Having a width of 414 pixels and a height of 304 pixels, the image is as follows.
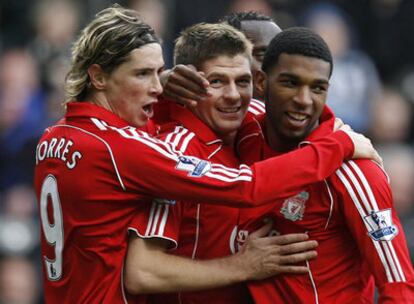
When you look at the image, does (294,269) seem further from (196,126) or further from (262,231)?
(196,126)

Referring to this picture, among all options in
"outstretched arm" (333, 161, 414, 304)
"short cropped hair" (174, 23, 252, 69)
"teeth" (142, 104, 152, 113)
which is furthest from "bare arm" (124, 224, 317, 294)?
"short cropped hair" (174, 23, 252, 69)

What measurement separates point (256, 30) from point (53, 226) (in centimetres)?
165

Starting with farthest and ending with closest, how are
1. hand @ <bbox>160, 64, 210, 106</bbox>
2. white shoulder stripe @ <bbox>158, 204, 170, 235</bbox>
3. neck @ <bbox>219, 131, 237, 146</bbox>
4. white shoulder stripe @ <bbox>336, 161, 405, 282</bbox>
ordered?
neck @ <bbox>219, 131, 237, 146</bbox> < hand @ <bbox>160, 64, 210, 106</bbox> < white shoulder stripe @ <bbox>158, 204, 170, 235</bbox> < white shoulder stripe @ <bbox>336, 161, 405, 282</bbox>

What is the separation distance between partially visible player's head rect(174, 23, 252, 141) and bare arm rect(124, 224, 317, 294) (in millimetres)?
609

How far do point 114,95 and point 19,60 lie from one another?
448 centimetres

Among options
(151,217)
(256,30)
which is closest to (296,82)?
(151,217)

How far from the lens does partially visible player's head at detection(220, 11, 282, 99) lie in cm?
614

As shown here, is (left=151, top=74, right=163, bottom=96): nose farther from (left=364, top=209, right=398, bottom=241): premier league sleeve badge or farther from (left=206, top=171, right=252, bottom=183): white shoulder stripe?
(left=364, top=209, right=398, bottom=241): premier league sleeve badge

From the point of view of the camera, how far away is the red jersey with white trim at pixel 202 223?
5195 mm

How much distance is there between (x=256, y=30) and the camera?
623 centimetres

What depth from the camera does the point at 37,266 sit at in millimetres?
8672

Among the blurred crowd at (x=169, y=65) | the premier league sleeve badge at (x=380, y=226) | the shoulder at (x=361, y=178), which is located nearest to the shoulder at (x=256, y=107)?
the shoulder at (x=361, y=178)

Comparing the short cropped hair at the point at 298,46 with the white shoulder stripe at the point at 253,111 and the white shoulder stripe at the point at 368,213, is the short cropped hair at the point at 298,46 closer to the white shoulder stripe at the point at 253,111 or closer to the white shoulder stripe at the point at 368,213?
the white shoulder stripe at the point at 253,111

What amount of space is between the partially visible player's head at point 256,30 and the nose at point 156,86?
856mm
